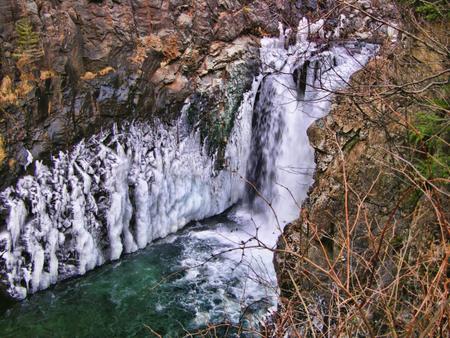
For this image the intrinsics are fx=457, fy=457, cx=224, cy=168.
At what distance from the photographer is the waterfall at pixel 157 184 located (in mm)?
6926

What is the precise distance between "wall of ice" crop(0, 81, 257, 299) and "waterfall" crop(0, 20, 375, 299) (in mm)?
16

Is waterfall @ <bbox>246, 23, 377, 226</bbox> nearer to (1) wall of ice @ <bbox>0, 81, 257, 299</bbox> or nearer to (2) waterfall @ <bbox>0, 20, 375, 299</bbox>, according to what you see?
(2) waterfall @ <bbox>0, 20, 375, 299</bbox>

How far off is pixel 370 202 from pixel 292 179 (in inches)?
146

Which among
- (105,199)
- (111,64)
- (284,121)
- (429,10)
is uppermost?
(429,10)

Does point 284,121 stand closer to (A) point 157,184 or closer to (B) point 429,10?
(A) point 157,184

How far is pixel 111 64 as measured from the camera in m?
7.84

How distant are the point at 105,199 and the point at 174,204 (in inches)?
63.3

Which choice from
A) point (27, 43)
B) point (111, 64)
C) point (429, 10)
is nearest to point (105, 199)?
point (111, 64)

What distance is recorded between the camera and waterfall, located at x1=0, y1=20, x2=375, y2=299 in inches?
273

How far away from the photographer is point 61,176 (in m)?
7.23

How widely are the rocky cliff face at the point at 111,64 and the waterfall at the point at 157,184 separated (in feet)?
1.11

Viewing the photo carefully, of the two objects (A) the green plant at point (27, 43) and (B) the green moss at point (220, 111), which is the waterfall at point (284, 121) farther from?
(A) the green plant at point (27, 43)

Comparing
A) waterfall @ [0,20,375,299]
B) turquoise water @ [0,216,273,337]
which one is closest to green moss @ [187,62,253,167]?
waterfall @ [0,20,375,299]

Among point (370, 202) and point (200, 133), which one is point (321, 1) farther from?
point (370, 202)
